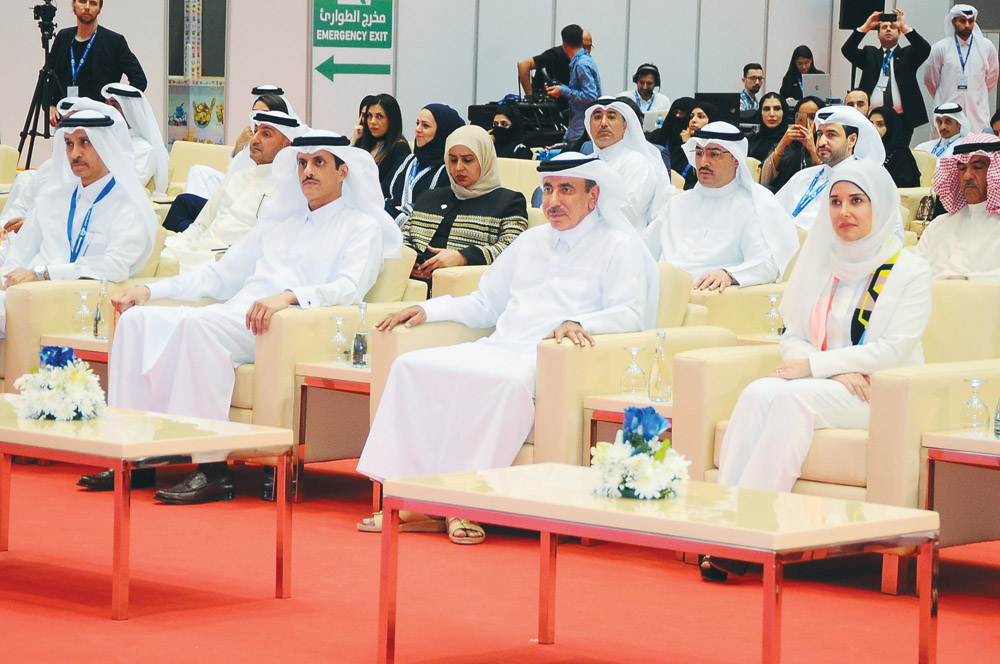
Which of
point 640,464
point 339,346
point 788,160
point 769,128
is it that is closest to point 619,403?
point 339,346

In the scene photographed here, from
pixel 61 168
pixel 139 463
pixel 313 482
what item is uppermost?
pixel 61 168

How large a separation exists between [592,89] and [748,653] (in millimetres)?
8232

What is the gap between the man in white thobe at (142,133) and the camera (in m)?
9.77

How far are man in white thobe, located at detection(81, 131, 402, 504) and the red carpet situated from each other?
62cm

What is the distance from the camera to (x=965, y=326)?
543 cm

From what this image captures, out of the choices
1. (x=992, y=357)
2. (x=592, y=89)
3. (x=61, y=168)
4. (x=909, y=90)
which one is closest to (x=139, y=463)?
(x=992, y=357)

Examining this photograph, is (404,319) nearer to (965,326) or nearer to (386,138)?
(965,326)

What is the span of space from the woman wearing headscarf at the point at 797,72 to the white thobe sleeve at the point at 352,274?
24.5 ft

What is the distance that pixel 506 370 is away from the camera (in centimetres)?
552

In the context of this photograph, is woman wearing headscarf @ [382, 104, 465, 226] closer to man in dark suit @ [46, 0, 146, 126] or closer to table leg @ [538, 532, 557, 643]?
man in dark suit @ [46, 0, 146, 126]

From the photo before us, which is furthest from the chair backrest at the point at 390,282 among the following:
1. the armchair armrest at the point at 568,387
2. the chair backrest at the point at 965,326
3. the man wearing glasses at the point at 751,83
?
the man wearing glasses at the point at 751,83

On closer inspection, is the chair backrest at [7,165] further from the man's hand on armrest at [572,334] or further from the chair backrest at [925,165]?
the man's hand on armrest at [572,334]

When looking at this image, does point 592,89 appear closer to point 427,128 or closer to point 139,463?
point 427,128

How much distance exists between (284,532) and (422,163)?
13.9 feet
